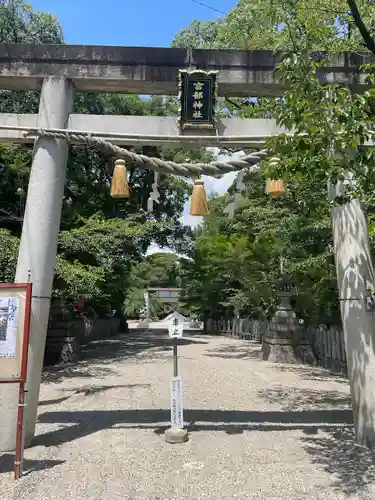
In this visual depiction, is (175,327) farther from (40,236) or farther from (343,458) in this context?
(343,458)

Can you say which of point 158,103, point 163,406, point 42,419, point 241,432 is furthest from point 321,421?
point 158,103

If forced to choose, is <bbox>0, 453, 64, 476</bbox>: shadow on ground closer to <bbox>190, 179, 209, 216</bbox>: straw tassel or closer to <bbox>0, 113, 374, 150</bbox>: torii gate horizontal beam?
<bbox>190, 179, 209, 216</bbox>: straw tassel

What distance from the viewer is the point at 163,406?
7855 mm

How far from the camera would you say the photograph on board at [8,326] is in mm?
4773

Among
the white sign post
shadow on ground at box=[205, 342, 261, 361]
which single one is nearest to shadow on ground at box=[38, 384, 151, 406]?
the white sign post

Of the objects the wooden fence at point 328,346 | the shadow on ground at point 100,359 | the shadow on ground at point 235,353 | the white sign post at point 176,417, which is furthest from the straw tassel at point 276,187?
the shadow on ground at point 235,353

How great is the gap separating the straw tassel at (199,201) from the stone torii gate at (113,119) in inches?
24.1

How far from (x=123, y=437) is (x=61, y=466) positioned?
120 centimetres

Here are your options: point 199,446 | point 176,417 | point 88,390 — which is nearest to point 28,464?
point 176,417

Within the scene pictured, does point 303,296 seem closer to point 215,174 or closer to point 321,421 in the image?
point 321,421

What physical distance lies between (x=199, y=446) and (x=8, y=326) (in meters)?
2.74

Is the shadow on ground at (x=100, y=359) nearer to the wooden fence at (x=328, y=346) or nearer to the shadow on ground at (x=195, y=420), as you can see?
the shadow on ground at (x=195, y=420)

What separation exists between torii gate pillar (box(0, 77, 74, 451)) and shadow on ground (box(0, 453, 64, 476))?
152mm

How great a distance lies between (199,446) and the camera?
550cm
